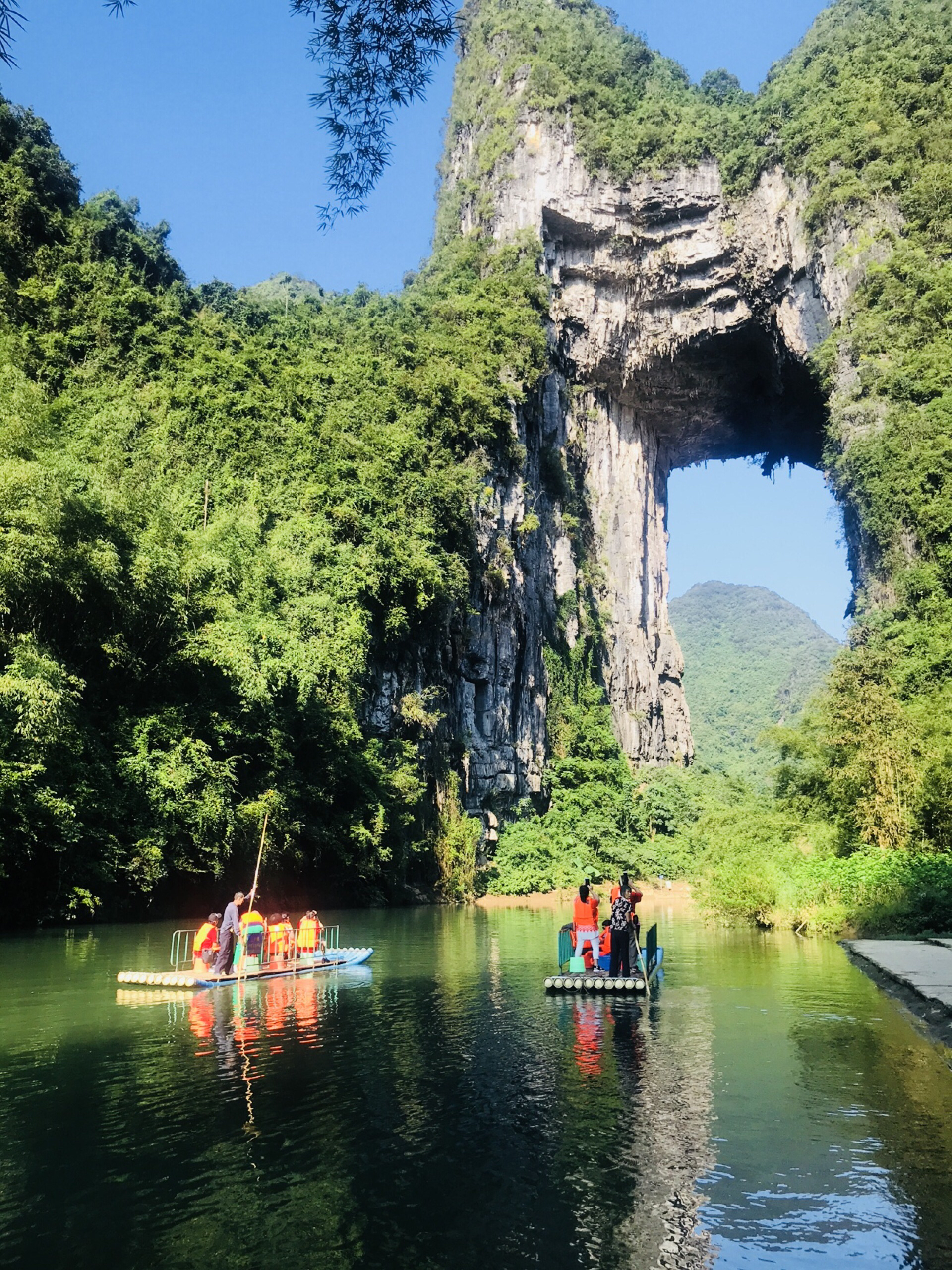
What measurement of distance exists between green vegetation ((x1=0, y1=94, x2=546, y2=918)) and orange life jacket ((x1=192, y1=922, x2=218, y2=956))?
17.2ft

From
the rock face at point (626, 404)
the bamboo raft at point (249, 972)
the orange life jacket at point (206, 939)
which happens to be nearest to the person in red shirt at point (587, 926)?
the bamboo raft at point (249, 972)

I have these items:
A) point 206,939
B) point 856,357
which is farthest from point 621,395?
point 206,939

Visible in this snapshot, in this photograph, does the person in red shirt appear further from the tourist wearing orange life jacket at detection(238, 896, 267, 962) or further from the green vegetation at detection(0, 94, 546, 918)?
the green vegetation at detection(0, 94, 546, 918)

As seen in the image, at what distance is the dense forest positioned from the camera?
64.2ft

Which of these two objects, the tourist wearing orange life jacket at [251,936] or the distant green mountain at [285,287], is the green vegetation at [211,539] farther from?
the distant green mountain at [285,287]

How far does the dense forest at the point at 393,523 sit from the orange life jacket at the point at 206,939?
5.26 metres

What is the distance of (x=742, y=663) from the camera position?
121 meters

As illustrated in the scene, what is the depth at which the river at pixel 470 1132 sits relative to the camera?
184 inches

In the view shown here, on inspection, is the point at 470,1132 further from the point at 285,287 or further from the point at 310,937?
the point at 285,287

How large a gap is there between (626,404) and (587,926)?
49.7 meters

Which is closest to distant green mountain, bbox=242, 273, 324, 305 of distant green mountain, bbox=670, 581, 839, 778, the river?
distant green mountain, bbox=670, 581, 839, 778

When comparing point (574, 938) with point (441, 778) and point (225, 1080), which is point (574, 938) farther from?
point (441, 778)

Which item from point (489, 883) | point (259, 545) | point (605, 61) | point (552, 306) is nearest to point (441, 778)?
point (489, 883)

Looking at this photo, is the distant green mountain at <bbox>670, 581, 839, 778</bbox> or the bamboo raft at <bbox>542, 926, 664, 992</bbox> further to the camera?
the distant green mountain at <bbox>670, 581, 839, 778</bbox>
